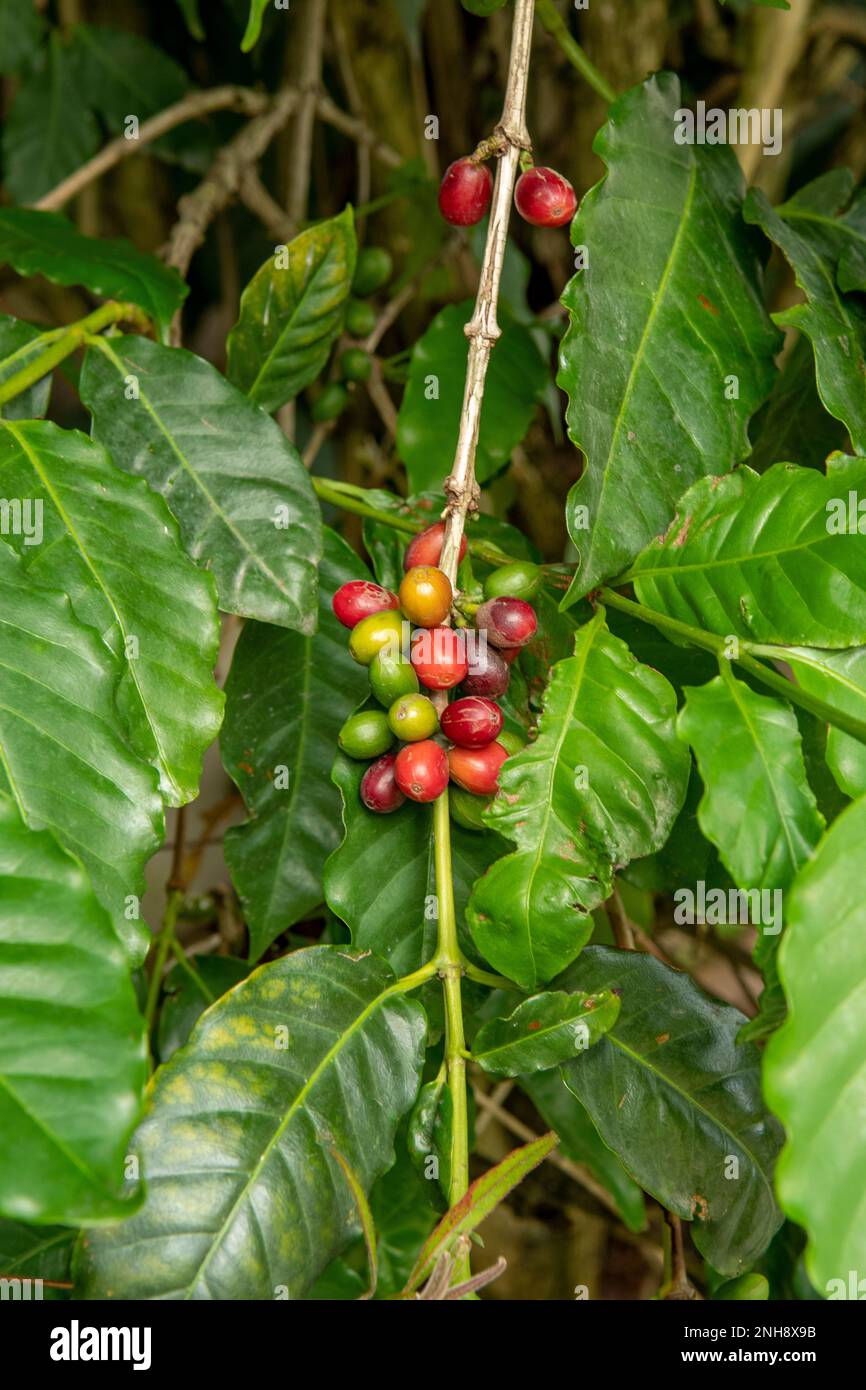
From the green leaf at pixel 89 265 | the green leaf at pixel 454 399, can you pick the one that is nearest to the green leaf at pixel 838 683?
the green leaf at pixel 454 399

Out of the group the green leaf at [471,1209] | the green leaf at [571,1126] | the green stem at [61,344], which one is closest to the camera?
the green leaf at [471,1209]

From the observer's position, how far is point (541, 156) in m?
1.61

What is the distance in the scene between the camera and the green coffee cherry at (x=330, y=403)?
1359mm

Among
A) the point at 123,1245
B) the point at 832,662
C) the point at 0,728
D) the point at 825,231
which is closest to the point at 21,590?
the point at 0,728

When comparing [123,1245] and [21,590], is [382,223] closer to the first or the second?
[21,590]

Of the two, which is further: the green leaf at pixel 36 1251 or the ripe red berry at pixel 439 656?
the green leaf at pixel 36 1251

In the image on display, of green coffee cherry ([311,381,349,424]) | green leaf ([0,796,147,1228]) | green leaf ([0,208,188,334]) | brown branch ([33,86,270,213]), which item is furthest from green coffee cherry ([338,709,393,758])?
brown branch ([33,86,270,213])

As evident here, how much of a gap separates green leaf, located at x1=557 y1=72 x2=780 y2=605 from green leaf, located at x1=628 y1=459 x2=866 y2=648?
27 mm

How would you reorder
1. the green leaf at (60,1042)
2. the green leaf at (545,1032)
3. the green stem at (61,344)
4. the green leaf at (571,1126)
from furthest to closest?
the green leaf at (571,1126) → the green stem at (61,344) → the green leaf at (545,1032) → the green leaf at (60,1042)

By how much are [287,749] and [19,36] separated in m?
1.16

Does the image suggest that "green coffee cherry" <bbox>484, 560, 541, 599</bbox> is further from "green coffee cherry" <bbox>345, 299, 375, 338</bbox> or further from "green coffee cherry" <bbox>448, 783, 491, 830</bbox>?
"green coffee cherry" <bbox>345, 299, 375, 338</bbox>

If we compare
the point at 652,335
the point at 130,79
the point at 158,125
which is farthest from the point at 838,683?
the point at 130,79

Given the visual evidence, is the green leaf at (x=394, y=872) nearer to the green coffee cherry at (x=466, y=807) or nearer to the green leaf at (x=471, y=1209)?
the green coffee cherry at (x=466, y=807)

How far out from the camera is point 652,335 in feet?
2.64
